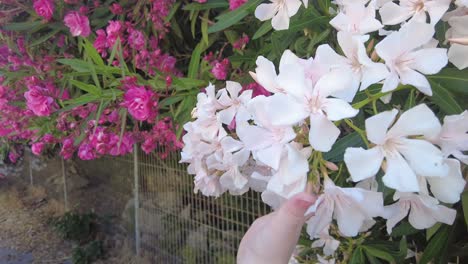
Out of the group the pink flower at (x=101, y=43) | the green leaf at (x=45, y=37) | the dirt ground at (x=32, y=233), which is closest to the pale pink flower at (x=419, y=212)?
the pink flower at (x=101, y=43)

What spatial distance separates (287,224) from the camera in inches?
26.7

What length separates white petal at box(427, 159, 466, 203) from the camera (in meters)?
0.64

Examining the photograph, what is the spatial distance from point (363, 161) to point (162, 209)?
375cm

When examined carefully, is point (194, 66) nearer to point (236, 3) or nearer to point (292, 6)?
point (236, 3)

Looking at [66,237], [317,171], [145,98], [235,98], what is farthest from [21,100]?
[66,237]

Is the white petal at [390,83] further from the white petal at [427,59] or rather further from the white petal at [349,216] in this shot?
the white petal at [349,216]

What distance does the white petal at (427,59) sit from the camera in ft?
2.19

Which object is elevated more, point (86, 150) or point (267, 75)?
point (267, 75)

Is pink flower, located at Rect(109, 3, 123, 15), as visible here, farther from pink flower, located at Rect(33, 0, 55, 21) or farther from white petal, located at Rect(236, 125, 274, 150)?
white petal, located at Rect(236, 125, 274, 150)

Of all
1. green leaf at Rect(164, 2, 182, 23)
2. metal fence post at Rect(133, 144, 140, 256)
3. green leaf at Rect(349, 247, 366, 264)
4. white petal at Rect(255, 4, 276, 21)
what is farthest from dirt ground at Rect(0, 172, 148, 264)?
white petal at Rect(255, 4, 276, 21)

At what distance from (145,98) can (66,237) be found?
4.66 m

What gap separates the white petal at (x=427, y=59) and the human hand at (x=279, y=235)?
0.24m

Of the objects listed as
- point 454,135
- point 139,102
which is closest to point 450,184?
point 454,135

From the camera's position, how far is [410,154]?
1.99 feet
